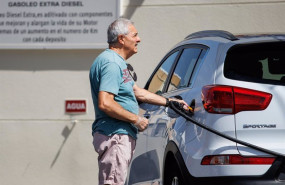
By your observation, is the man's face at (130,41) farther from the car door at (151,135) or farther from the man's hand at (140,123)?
the car door at (151,135)

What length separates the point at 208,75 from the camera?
19.5ft

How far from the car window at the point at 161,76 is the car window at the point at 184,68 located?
286mm

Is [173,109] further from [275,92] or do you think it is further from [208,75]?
[275,92]

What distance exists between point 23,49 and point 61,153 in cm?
163

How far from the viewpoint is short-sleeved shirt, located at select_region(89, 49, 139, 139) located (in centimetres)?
611

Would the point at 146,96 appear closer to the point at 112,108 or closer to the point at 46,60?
the point at 112,108

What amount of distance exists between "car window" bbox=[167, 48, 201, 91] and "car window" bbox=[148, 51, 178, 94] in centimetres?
29

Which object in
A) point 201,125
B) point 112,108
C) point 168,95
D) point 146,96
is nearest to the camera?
point 201,125

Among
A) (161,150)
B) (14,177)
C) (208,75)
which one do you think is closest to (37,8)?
(14,177)

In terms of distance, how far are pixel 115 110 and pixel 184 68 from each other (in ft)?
3.49

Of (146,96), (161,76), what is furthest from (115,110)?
(161,76)

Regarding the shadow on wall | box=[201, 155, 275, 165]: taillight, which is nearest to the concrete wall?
the shadow on wall

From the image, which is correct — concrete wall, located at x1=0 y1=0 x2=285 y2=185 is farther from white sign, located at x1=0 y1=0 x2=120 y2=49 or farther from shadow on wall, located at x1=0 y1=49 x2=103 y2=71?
white sign, located at x1=0 y1=0 x2=120 y2=49

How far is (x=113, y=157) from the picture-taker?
20.1ft
